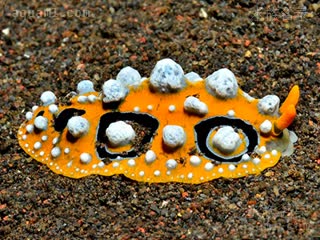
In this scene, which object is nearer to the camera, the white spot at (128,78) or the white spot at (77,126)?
the white spot at (77,126)

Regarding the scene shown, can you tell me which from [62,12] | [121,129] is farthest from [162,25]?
[121,129]

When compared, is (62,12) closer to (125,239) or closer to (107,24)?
(107,24)

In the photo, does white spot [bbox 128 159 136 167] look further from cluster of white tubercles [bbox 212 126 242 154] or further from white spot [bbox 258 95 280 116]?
white spot [bbox 258 95 280 116]

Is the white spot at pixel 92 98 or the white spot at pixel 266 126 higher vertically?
the white spot at pixel 266 126

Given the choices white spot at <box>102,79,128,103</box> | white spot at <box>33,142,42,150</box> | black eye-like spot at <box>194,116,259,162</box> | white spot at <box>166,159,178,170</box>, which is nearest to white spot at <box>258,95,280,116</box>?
black eye-like spot at <box>194,116,259,162</box>

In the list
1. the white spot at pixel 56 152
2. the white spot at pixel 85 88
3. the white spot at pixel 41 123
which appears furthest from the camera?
the white spot at pixel 85 88

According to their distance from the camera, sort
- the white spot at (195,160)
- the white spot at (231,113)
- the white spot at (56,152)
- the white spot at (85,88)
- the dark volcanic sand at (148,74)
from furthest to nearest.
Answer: the white spot at (85,88) < the white spot at (56,152) < the white spot at (231,113) < the white spot at (195,160) < the dark volcanic sand at (148,74)

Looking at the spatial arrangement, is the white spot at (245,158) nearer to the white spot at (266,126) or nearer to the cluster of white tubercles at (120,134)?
the white spot at (266,126)

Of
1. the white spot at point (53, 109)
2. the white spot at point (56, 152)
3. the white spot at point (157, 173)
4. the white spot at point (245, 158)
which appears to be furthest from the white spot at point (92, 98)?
the white spot at point (245, 158)
